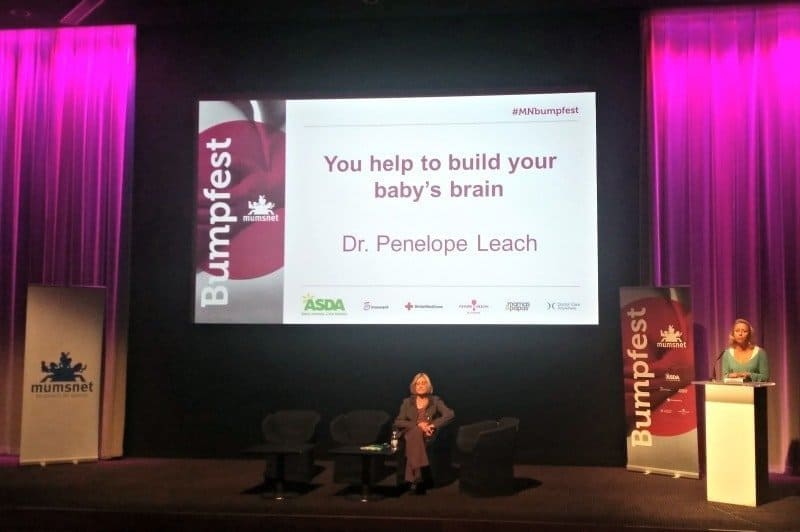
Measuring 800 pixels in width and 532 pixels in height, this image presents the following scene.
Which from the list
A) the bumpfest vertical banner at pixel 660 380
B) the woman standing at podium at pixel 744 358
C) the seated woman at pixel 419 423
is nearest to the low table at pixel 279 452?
the seated woman at pixel 419 423

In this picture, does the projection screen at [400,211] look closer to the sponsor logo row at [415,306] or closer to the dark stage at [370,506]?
the sponsor logo row at [415,306]

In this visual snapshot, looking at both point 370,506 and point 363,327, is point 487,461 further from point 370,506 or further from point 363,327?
point 363,327

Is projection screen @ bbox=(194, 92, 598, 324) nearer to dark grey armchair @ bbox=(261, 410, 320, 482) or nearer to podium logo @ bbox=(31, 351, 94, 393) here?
dark grey armchair @ bbox=(261, 410, 320, 482)

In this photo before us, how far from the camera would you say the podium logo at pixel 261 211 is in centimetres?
667

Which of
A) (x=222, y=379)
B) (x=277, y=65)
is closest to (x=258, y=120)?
(x=277, y=65)

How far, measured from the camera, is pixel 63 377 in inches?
253

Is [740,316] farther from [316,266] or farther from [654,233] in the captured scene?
[316,266]

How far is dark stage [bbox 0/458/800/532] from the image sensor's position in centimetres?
467

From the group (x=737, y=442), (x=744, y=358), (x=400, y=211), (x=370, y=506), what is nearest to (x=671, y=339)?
(x=744, y=358)

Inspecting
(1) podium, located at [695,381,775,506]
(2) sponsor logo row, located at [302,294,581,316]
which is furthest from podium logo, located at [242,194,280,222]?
(1) podium, located at [695,381,775,506]

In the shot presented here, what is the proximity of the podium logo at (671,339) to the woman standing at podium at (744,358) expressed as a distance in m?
0.38

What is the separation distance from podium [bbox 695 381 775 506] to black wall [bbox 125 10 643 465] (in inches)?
54.9

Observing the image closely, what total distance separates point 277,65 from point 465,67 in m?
1.79

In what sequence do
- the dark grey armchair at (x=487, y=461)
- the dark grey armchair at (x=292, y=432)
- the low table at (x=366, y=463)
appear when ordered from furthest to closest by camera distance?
the dark grey armchair at (x=292, y=432) → the dark grey armchair at (x=487, y=461) → the low table at (x=366, y=463)
